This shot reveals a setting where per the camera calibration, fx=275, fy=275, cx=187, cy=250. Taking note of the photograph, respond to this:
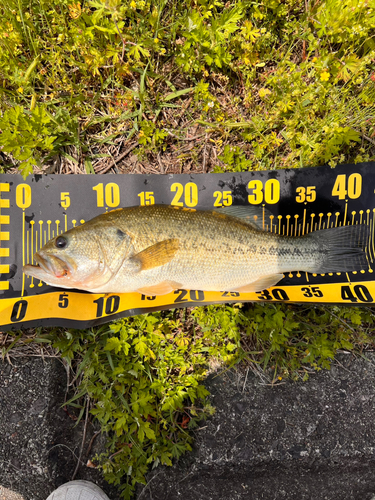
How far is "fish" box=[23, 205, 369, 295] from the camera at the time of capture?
7.38ft

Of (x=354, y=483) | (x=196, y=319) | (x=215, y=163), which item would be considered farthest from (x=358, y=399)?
(x=215, y=163)

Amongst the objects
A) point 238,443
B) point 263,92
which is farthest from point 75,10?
point 238,443

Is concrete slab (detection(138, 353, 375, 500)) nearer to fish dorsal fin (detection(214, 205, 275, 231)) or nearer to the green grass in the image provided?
the green grass

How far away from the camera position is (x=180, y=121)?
9.69ft

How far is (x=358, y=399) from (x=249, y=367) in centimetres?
115

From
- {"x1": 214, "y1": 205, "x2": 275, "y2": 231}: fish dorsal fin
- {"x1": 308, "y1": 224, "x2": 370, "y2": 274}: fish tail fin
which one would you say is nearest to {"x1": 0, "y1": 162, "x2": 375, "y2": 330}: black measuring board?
{"x1": 308, "y1": 224, "x2": 370, "y2": 274}: fish tail fin

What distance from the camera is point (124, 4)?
104 inches

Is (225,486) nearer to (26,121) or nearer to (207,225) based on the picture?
(207,225)

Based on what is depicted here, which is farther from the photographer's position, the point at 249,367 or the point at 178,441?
the point at 249,367

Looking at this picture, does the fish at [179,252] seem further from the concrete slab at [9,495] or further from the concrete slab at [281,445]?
the concrete slab at [9,495]

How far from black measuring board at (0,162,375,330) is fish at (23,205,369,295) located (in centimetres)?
20

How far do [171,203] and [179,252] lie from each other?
66 centimetres

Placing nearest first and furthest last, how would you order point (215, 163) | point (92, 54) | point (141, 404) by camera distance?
point (141, 404) → point (92, 54) → point (215, 163)

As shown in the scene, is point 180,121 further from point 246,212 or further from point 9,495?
point 9,495
